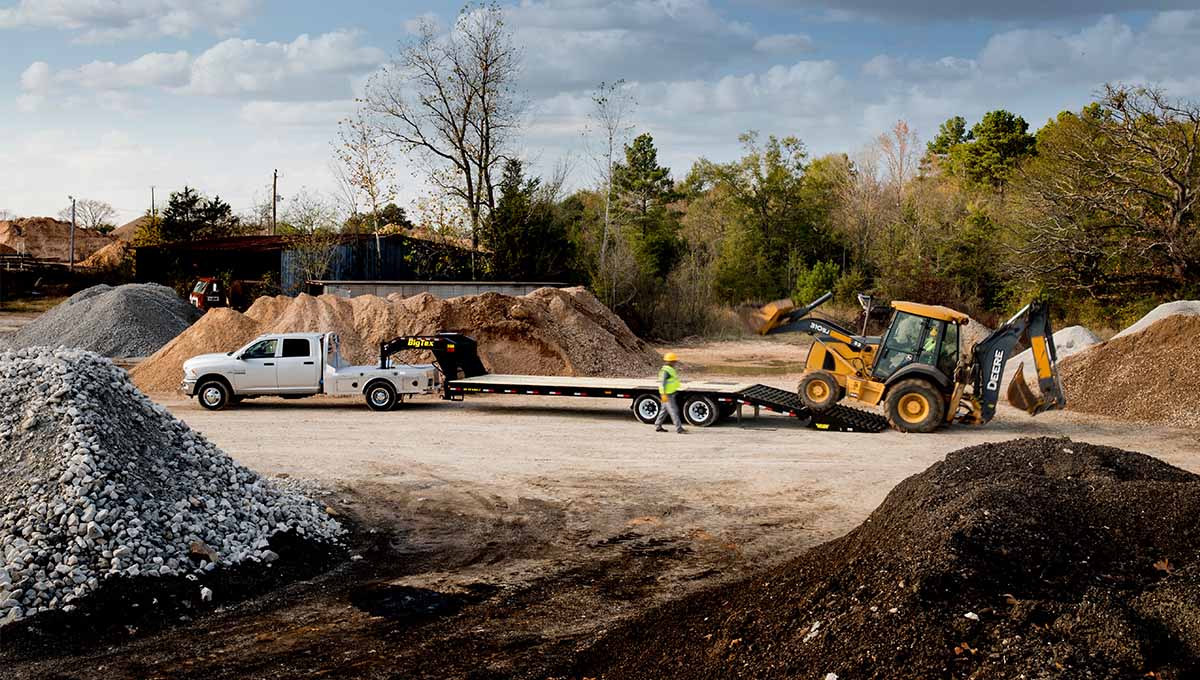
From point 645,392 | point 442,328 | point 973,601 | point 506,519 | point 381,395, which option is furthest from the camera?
point 442,328

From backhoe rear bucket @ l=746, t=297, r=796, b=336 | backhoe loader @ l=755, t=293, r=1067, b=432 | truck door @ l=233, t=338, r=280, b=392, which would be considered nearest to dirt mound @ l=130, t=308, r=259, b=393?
truck door @ l=233, t=338, r=280, b=392

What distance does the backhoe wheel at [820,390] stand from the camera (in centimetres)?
1981

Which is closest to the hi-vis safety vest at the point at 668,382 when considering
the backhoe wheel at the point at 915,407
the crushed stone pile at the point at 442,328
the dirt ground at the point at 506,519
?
the dirt ground at the point at 506,519

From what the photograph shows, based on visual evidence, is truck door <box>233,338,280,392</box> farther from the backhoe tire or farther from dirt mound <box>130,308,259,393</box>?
the backhoe tire

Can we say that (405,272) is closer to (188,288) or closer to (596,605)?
(188,288)

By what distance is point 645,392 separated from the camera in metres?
19.9

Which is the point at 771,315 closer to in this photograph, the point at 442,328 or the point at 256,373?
the point at 256,373

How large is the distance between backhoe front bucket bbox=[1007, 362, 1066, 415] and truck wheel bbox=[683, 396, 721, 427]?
18.7ft

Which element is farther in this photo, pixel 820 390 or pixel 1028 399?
pixel 820 390

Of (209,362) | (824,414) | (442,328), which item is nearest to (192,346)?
(209,362)

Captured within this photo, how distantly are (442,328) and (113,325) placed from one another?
12.0 meters

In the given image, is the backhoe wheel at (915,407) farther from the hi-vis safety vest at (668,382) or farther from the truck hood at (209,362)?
the truck hood at (209,362)

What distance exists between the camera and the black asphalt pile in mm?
6195

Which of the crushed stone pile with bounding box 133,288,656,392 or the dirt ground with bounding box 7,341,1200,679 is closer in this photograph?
the dirt ground with bounding box 7,341,1200,679
